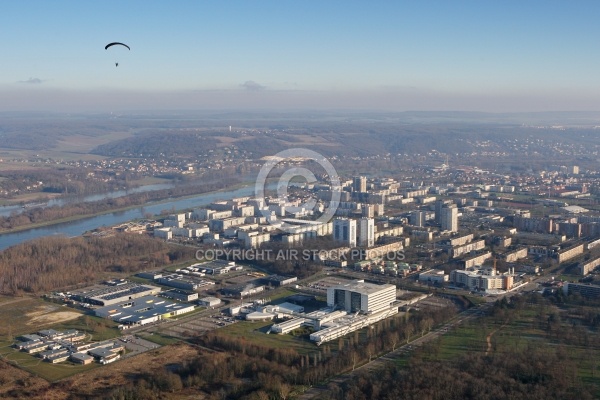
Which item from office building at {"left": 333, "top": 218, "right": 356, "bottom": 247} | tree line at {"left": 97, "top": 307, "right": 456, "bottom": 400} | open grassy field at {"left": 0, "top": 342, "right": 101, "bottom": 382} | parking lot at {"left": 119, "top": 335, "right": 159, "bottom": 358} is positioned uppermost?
office building at {"left": 333, "top": 218, "right": 356, "bottom": 247}

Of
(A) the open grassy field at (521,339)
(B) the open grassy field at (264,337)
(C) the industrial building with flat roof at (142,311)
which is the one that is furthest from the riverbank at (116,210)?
(A) the open grassy field at (521,339)

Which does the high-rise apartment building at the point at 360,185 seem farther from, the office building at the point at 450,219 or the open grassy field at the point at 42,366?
the open grassy field at the point at 42,366

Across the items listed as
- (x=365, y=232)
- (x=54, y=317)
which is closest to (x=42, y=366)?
(x=54, y=317)

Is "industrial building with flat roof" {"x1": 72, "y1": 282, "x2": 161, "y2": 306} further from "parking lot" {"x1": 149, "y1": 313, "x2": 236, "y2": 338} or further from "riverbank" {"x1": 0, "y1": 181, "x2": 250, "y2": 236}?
"riverbank" {"x1": 0, "y1": 181, "x2": 250, "y2": 236}

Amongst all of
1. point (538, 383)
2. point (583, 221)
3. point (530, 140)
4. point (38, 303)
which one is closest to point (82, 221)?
point (38, 303)

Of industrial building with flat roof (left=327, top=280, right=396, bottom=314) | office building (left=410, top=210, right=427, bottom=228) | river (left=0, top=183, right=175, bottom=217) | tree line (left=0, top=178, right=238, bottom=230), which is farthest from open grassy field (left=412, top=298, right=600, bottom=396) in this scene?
river (left=0, top=183, right=175, bottom=217)

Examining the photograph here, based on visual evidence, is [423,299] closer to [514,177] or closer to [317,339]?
[317,339]
